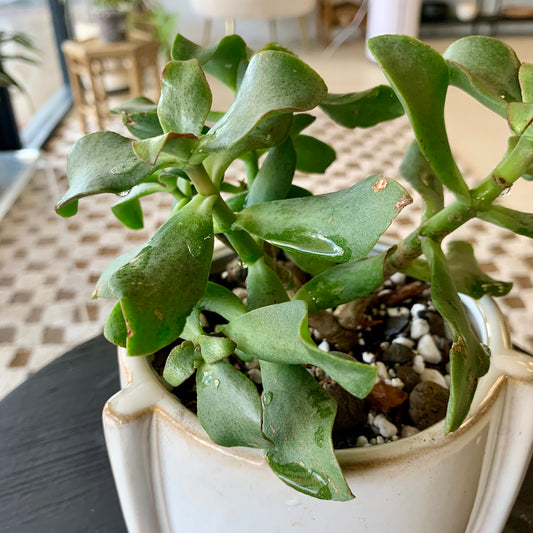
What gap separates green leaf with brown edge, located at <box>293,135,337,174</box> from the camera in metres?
0.50

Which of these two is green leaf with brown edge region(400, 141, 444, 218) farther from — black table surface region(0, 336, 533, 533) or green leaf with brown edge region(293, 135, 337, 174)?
black table surface region(0, 336, 533, 533)

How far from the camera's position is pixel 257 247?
1.31 ft

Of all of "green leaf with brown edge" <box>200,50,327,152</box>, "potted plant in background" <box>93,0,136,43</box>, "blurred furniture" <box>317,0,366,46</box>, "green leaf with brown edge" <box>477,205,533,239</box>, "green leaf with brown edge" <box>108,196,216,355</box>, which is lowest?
"blurred furniture" <box>317,0,366,46</box>

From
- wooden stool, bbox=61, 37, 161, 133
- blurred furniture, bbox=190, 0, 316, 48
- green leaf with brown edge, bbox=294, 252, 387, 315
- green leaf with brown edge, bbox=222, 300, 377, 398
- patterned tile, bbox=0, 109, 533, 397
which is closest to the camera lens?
green leaf with brown edge, bbox=222, 300, 377, 398

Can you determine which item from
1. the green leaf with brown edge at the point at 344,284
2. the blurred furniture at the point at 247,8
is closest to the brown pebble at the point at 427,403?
the green leaf with brown edge at the point at 344,284

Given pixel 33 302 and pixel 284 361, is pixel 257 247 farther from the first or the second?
pixel 33 302

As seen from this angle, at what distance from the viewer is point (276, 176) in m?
0.42

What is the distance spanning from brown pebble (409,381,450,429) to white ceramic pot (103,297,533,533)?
49 millimetres

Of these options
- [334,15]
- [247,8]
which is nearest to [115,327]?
[247,8]

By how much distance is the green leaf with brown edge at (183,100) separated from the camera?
0.33 m

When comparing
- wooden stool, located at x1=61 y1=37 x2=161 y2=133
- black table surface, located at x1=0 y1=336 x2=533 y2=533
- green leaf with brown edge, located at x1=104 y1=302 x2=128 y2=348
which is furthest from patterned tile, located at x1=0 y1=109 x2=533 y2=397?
green leaf with brown edge, located at x1=104 y1=302 x2=128 y2=348

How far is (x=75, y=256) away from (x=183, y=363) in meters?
1.32

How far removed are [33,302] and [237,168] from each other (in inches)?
34.2

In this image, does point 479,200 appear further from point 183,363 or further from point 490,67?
point 183,363
